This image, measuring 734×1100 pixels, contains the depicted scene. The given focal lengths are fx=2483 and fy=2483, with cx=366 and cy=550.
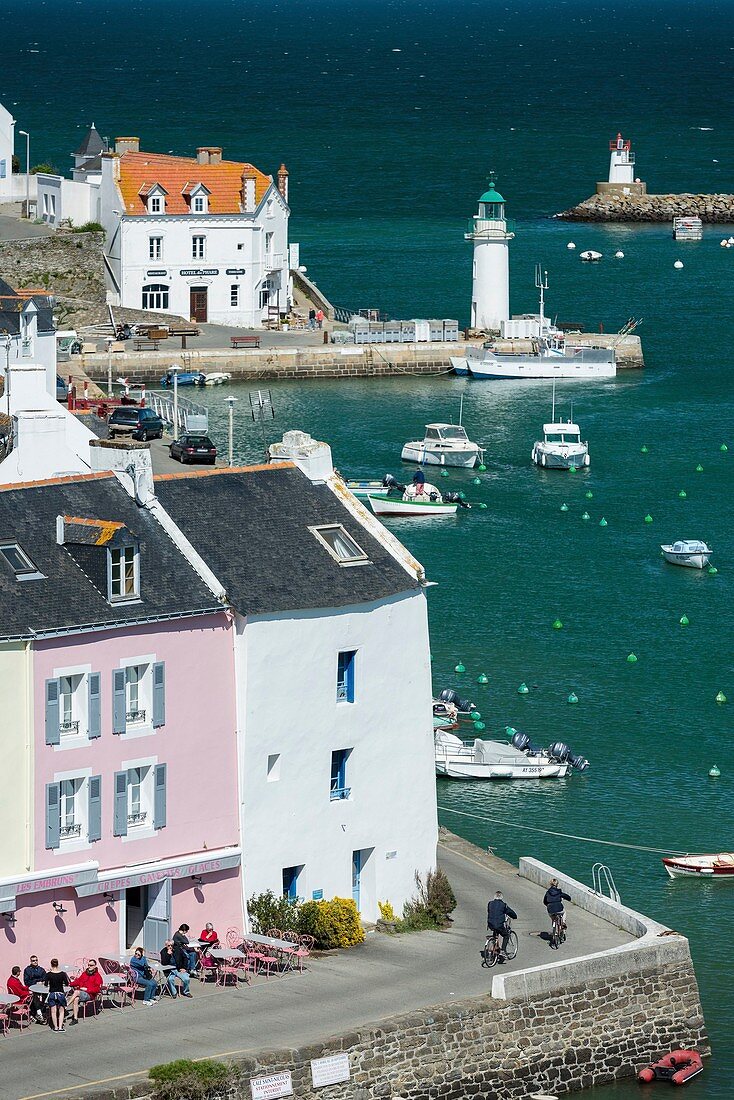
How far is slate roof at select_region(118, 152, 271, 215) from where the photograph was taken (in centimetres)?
12281

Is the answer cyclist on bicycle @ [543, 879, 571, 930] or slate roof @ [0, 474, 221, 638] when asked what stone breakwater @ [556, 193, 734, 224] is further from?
slate roof @ [0, 474, 221, 638]

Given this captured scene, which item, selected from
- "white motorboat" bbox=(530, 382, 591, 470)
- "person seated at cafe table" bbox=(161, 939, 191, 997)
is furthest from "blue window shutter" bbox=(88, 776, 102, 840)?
"white motorboat" bbox=(530, 382, 591, 470)

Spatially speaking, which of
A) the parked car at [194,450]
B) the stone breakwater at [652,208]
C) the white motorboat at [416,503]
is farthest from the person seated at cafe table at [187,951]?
the stone breakwater at [652,208]

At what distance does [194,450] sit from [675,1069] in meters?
38.7

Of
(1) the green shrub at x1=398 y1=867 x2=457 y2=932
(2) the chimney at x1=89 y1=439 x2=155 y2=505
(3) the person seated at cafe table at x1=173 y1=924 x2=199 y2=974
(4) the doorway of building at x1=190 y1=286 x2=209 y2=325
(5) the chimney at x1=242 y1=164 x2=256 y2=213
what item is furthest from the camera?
(4) the doorway of building at x1=190 y1=286 x2=209 y2=325

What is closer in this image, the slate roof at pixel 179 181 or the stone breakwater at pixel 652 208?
the slate roof at pixel 179 181

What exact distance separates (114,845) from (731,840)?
20.2 meters

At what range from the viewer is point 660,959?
43.8 metres

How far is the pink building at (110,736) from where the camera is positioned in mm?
40594

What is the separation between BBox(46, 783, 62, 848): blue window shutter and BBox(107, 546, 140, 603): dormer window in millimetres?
3360

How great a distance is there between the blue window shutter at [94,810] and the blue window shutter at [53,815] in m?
0.57

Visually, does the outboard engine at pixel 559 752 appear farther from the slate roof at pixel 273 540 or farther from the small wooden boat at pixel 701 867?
the slate roof at pixel 273 540

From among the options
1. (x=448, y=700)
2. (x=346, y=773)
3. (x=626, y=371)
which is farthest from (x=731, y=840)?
(x=626, y=371)

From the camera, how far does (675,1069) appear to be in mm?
43531
